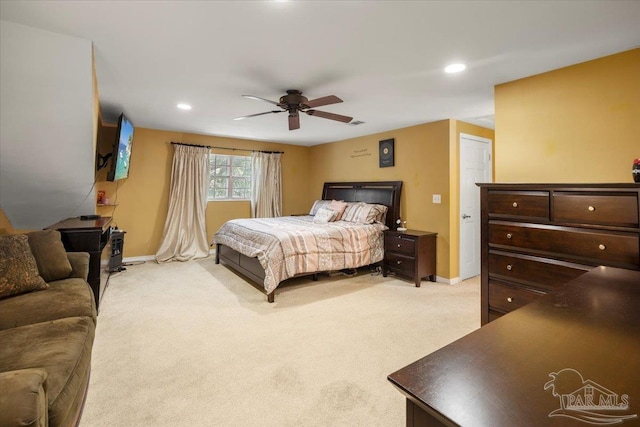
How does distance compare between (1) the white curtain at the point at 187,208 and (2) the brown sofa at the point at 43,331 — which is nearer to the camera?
(2) the brown sofa at the point at 43,331

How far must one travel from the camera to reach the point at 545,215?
220 cm

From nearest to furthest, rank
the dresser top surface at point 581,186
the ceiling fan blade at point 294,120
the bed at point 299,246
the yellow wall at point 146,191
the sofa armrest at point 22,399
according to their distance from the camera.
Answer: the sofa armrest at point 22,399 → the dresser top surface at point 581,186 → the ceiling fan blade at point 294,120 → the bed at point 299,246 → the yellow wall at point 146,191

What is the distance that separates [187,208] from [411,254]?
410cm

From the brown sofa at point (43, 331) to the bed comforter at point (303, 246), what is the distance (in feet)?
5.91

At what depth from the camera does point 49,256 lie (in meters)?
Result: 2.25

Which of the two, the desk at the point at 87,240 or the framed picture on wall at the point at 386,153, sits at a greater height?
the framed picture on wall at the point at 386,153

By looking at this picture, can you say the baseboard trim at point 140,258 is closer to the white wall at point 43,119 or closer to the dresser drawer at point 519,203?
the white wall at point 43,119

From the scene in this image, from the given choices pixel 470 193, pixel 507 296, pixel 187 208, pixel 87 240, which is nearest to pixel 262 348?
pixel 87 240

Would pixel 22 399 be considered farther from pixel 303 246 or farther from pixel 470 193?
pixel 470 193

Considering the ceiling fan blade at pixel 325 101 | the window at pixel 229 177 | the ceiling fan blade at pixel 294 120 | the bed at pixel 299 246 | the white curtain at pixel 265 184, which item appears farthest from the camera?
the white curtain at pixel 265 184

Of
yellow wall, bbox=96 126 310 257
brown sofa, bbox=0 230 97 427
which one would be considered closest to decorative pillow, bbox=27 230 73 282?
brown sofa, bbox=0 230 97 427

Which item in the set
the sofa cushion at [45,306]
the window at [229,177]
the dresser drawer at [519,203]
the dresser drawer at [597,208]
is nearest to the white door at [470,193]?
the dresser drawer at [519,203]

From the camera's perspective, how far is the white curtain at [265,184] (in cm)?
646

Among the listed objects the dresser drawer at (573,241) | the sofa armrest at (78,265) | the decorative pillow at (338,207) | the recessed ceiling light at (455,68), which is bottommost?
the sofa armrest at (78,265)
